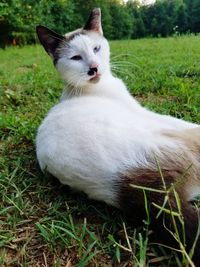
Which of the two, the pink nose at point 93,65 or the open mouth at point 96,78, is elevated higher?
the pink nose at point 93,65

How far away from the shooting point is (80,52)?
2.78m

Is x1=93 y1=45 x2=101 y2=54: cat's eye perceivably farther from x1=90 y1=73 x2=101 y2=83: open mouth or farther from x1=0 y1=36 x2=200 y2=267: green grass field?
x1=0 y1=36 x2=200 y2=267: green grass field

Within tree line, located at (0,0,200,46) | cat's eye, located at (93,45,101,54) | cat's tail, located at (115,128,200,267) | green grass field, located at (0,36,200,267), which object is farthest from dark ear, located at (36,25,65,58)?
tree line, located at (0,0,200,46)

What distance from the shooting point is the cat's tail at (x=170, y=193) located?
4.80 ft

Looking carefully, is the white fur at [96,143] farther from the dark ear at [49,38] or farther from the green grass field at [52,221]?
the dark ear at [49,38]

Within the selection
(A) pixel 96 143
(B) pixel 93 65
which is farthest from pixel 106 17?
(A) pixel 96 143

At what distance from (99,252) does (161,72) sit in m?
3.21

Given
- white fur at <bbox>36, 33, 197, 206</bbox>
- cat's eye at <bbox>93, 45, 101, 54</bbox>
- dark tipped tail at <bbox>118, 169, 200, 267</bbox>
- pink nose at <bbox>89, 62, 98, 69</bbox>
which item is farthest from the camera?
cat's eye at <bbox>93, 45, 101, 54</bbox>

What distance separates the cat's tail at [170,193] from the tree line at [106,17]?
37.7ft

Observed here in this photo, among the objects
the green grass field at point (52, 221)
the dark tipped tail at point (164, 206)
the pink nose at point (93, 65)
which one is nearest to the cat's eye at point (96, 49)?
the pink nose at point (93, 65)

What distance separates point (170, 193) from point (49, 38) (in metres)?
1.78

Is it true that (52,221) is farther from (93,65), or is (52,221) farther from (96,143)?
(93,65)

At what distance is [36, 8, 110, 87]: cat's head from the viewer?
8.85 feet

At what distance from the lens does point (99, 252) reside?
1.66m
